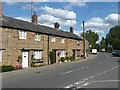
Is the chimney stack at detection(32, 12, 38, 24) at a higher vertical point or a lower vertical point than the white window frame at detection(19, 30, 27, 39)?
higher

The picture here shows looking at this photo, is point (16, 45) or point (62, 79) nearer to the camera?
point (62, 79)

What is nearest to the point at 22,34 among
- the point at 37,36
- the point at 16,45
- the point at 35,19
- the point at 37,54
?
the point at 16,45

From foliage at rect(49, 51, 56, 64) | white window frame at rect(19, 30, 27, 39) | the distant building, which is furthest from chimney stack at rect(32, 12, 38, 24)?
white window frame at rect(19, 30, 27, 39)

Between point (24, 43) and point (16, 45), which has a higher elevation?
point (24, 43)

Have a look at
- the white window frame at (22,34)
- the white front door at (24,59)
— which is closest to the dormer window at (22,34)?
the white window frame at (22,34)

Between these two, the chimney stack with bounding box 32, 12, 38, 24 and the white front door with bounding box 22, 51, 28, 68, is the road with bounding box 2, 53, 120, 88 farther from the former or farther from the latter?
the chimney stack with bounding box 32, 12, 38, 24

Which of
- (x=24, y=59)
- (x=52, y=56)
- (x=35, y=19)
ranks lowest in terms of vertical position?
(x=24, y=59)

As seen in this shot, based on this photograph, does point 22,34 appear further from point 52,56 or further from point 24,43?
point 52,56

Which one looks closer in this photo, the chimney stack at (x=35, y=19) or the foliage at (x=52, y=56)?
the foliage at (x=52, y=56)

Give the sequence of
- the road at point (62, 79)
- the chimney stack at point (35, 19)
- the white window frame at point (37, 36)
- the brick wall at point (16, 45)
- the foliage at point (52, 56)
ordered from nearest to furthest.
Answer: the road at point (62, 79)
the brick wall at point (16, 45)
the white window frame at point (37, 36)
the foliage at point (52, 56)
the chimney stack at point (35, 19)

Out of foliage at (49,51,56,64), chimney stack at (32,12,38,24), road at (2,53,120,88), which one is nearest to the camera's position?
road at (2,53,120,88)

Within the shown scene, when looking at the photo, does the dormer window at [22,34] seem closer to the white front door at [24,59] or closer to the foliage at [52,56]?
the white front door at [24,59]

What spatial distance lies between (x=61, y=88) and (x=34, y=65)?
20.0m

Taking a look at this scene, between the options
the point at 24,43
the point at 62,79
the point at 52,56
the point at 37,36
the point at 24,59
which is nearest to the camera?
the point at 62,79
